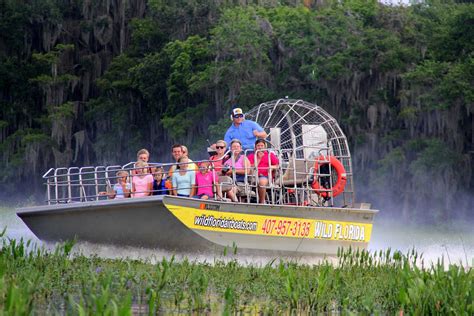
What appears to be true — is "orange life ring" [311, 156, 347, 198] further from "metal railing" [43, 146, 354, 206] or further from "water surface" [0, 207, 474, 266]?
"water surface" [0, 207, 474, 266]

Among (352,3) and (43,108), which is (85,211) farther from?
(43,108)

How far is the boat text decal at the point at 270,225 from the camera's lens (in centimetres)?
1584

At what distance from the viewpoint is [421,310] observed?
9711 millimetres

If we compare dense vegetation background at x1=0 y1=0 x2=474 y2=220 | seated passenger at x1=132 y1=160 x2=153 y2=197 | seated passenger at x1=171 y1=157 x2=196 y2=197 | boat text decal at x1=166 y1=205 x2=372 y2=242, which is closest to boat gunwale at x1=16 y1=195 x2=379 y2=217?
boat text decal at x1=166 y1=205 x2=372 y2=242

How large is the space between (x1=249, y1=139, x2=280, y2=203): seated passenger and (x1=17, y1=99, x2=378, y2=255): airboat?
11 centimetres

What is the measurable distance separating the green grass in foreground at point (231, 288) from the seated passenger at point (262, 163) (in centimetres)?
328

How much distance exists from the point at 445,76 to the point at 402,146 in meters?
3.47

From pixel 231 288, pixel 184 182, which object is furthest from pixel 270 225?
pixel 231 288

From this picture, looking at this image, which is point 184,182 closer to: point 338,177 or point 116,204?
point 116,204

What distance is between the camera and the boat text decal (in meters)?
15.8

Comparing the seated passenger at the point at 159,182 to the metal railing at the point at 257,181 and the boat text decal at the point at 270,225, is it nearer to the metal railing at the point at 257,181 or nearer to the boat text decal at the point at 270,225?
the metal railing at the point at 257,181

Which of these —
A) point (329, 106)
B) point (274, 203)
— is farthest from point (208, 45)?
point (274, 203)

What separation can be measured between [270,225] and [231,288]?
282 inches

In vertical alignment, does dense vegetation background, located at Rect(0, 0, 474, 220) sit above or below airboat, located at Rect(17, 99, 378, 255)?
above
